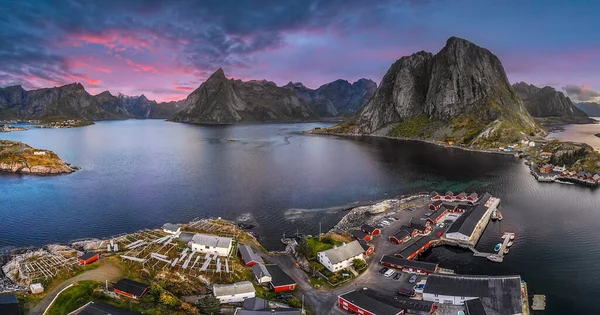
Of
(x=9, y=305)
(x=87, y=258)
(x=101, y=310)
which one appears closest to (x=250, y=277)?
(x=101, y=310)

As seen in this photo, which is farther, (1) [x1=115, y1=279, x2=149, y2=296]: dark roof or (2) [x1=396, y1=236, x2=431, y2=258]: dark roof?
(2) [x1=396, y1=236, x2=431, y2=258]: dark roof

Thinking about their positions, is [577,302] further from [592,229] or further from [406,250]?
[592,229]

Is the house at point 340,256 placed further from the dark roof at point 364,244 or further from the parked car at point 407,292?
the parked car at point 407,292

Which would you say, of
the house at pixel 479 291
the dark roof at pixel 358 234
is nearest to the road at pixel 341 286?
the dark roof at pixel 358 234

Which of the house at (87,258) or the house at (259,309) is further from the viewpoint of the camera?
the house at (87,258)

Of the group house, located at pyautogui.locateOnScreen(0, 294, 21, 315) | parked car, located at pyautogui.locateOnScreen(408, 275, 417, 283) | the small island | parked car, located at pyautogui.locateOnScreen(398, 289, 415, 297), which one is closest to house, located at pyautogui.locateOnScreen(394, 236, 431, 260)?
parked car, located at pyautogui.locateOnScreen(408, 275, 417, 283)

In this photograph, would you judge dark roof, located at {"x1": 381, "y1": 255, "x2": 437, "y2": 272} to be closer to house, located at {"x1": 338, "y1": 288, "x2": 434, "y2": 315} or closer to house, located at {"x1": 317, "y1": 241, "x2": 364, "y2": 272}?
house, located at {"x1": 317, "y1": 241, "x2": 364, "y2": 272}
